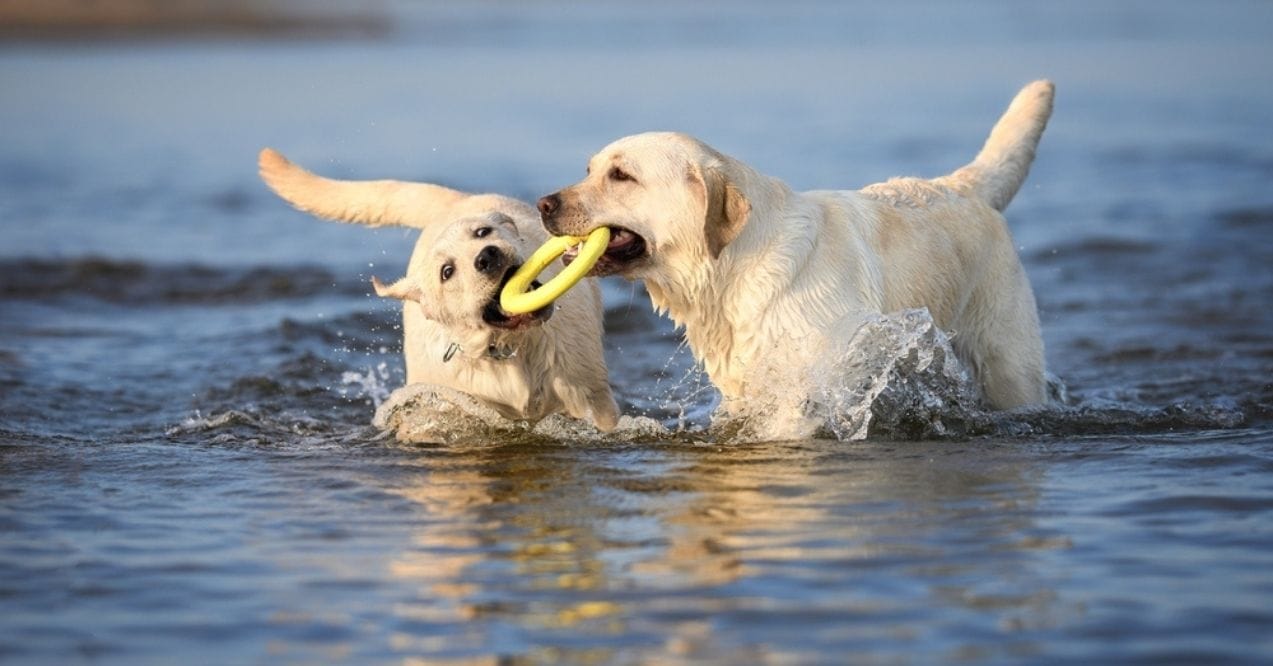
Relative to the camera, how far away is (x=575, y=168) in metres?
19.0

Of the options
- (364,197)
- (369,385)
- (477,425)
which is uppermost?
(364,197)

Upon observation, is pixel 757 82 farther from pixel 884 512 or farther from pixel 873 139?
pixel 884 512

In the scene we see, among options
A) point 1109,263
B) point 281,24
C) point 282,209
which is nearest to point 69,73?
point 281,24

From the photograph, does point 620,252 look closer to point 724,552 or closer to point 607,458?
point 607,458

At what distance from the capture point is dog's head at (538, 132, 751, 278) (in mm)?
6469

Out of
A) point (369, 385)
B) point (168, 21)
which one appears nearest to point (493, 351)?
point (369, 385)

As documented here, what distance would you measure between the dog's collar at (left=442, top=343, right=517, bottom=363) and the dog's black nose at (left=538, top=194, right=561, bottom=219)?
1.01 metres

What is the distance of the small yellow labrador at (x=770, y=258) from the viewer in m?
6.51

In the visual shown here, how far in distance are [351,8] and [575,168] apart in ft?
110

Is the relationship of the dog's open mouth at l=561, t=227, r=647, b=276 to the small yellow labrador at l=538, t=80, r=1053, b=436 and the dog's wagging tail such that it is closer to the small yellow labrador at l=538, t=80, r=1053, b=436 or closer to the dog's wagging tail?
the small yellow labrador at l=538, t=80, r=1053, b=436

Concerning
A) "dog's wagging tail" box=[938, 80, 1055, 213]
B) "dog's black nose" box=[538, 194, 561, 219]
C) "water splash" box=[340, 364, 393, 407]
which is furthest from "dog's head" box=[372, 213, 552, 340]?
"water splash" box=[340, 364, 393, 407]

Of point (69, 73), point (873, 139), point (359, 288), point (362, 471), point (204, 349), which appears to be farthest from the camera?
point (69, 73)

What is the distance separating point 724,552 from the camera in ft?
17.8

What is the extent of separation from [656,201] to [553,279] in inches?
21.5
